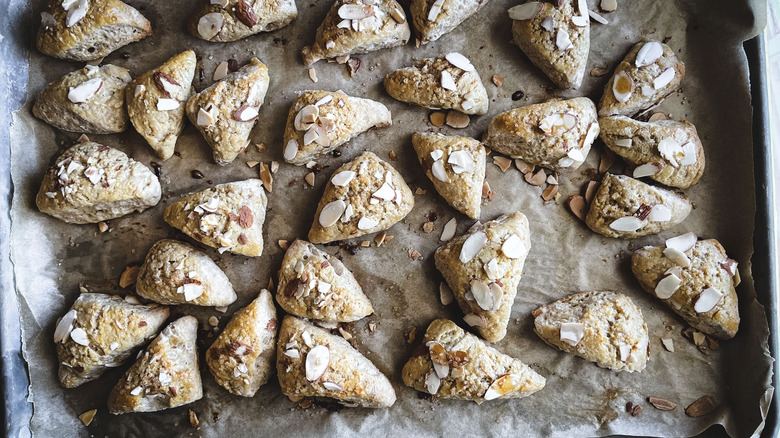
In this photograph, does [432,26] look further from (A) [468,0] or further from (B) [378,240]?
(B) [378,240]

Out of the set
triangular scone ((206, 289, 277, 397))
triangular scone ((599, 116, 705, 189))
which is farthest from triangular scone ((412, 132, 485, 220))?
triangular scone ((206, 289, 277, 397))

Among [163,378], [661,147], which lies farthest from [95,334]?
[661,147]

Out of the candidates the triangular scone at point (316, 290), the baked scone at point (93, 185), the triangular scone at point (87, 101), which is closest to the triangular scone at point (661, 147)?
the triangular scone at point (316, 290)

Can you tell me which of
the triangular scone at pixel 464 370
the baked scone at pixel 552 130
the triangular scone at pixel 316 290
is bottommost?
the triangular scone at pixel 464 370

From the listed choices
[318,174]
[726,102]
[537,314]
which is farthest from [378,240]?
[726,102]

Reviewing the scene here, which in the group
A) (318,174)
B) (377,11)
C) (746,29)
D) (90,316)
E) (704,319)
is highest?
(377,11)

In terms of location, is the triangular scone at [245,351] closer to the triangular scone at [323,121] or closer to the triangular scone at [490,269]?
the triangular scone at [323,121]
